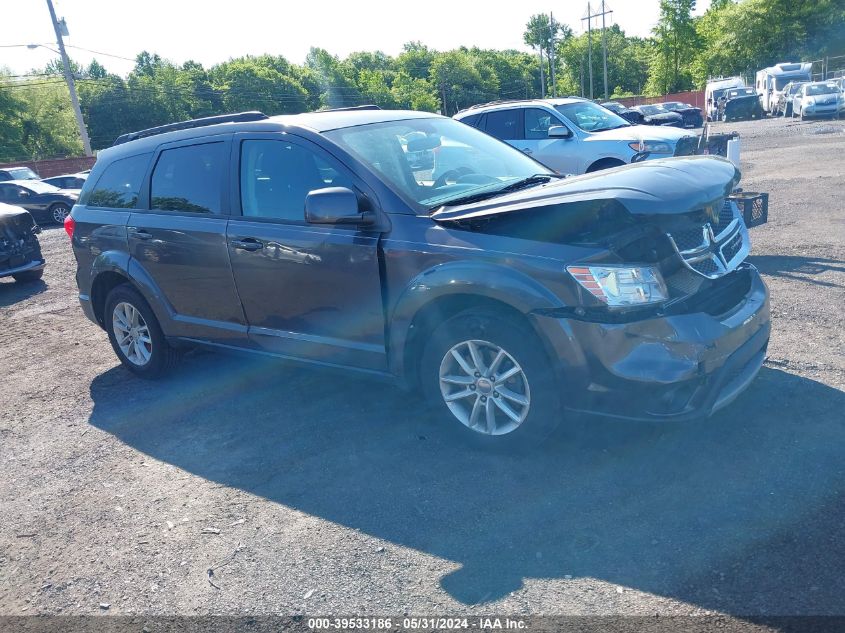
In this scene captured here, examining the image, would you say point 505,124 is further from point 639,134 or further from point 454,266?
point 454,266

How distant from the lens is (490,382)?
3.96 m

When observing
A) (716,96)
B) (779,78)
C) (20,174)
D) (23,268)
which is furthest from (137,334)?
(779,78)

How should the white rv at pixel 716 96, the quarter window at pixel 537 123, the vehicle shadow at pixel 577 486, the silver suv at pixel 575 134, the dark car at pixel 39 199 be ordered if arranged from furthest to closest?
the white rv at pixel 716 96, the dark car at pixel 39 199, the quarter window at pixel 537 123, the silver suv at pixel 575 134, the vehicle shadow at pixel 577 486

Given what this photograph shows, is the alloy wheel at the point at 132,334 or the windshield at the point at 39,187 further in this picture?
the windshield at the point at 39,187

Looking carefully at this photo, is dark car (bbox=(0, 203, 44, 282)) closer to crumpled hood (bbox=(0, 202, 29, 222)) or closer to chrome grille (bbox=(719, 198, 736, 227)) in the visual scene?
crumpled hood (bbox=(0, 202, 29, 222))

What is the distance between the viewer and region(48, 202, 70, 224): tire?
2227 centimetres

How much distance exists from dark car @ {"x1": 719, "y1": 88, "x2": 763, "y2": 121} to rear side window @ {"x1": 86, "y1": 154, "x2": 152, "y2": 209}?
43271 millimetres

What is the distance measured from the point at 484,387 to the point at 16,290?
984cm

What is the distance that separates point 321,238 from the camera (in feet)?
14.7

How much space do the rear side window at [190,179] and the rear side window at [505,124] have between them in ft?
22.9

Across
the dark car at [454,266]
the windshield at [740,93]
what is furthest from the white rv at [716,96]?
the dark car at [454,266]

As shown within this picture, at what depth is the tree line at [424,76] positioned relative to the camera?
62719mm

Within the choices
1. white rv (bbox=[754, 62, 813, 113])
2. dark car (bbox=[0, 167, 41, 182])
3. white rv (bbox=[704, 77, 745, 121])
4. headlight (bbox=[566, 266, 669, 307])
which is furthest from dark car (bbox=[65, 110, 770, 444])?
white rv (bbox=[754, 62, 813, 113])

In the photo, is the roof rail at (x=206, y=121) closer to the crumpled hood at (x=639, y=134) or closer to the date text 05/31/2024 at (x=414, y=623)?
the date text 05/31/2024 at (x=414, y=623)
